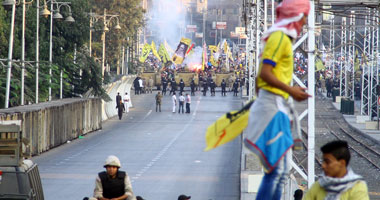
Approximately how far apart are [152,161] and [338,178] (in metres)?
31.0

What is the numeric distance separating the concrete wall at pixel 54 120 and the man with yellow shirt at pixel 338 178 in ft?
84.4

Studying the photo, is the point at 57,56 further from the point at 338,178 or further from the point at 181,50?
the point at 338,178

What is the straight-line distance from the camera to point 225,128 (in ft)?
20.9

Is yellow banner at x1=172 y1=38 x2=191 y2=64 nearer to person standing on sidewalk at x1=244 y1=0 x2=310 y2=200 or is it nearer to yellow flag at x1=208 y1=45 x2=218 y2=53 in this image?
yellow flag at x1=208 y1=45 x2=218 y2=53

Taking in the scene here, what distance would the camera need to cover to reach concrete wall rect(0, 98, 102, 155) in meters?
36.4

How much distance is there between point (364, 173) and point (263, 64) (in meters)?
29.7

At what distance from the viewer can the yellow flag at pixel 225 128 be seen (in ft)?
20.9

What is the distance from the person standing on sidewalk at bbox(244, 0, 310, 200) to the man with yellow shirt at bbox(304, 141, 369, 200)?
0.79 ft

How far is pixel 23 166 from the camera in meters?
15.8

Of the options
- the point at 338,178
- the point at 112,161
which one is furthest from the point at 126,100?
the point at 338,178

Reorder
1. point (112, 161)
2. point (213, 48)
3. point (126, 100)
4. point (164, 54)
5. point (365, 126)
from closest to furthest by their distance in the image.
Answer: point (112, 161) < point (365, 126) < point (126, 100) < point (164, 54) < point (213, 48)

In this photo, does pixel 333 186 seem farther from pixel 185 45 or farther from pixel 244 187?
pixel 185 45

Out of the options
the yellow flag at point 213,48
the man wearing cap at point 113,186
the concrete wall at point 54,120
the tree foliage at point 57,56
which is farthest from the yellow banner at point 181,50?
the man wearing cap at point 113,186

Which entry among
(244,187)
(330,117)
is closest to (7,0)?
(244,187)
